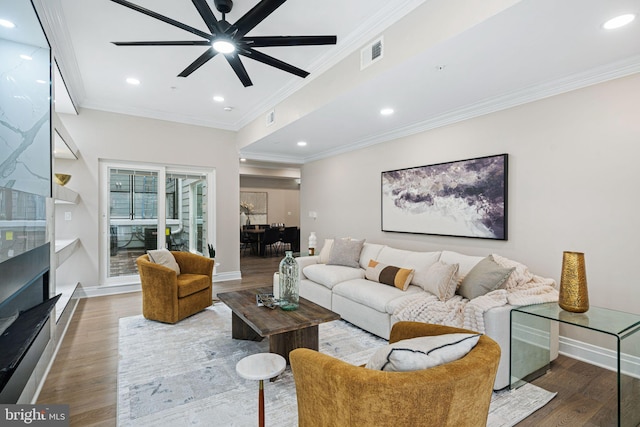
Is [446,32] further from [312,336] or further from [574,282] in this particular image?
[312,336]

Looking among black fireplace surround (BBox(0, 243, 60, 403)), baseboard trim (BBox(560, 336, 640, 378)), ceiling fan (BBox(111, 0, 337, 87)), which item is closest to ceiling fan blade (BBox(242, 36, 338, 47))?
ceiling fan (BBox(111, 0, 337, 87))

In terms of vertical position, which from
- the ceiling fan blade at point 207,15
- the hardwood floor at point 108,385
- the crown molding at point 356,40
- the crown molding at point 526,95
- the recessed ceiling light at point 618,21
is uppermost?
the crown molding at point 356,40

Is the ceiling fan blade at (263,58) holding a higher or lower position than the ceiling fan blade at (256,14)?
lower

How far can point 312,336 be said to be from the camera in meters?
2.56

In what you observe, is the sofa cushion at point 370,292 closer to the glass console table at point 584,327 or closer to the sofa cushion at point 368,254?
the sofa cushion at point 368,254

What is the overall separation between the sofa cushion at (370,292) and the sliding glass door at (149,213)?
3235 millimetres

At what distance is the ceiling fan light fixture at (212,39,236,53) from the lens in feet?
7.68

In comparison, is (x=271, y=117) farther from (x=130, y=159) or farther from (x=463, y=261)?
(x=463, y=261)

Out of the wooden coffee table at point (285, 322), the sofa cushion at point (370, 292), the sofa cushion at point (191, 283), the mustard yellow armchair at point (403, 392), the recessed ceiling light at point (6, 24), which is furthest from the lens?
the sofa cushion at point (191, 283)

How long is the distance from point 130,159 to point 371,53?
4300 mm

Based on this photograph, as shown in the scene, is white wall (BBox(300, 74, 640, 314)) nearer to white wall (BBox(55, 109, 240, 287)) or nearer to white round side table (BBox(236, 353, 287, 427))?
white round side table (BBox(236, 353, 287, 427))

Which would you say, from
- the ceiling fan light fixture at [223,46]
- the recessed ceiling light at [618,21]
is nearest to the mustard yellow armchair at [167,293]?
the ceiling fan light fixture at [223,46]

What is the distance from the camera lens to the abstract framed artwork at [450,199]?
335cm

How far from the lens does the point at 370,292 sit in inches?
130
